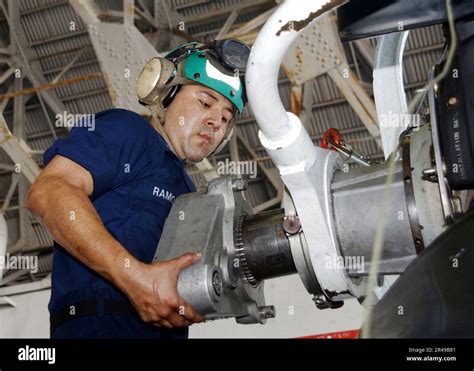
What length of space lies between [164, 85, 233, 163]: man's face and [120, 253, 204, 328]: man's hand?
33.8 inches

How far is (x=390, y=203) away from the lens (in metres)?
1.60

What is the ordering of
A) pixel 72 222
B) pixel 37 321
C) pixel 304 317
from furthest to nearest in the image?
pixel 37 321
pixel 304 317
pixel 72 222

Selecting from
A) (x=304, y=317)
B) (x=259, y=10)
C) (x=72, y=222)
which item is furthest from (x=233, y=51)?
(x=259, y=10)

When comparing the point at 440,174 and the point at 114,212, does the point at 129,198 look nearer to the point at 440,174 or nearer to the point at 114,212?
the point at 114,212

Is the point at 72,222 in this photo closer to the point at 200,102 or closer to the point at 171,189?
the point at 171,189

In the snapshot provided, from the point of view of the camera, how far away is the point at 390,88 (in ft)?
6.10

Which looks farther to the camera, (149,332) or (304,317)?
(304,317)

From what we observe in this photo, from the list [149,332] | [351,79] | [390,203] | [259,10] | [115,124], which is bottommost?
[149,332]

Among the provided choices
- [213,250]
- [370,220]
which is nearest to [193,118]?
[213,250]

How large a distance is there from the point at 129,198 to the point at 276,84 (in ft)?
2.87

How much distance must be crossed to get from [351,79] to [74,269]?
5027mm

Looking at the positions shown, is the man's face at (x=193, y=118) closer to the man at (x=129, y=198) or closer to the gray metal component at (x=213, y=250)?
the man at (x=129, y=198)

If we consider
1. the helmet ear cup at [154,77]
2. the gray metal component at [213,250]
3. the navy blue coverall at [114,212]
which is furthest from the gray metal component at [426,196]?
the helmet ear cup at [154,77]

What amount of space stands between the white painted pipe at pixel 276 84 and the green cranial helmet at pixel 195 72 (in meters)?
0.91
